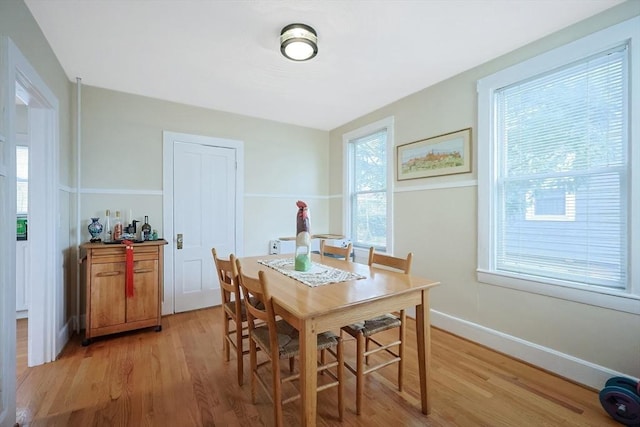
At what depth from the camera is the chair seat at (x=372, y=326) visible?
5.71ft

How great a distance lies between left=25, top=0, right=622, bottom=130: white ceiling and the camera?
1781mm

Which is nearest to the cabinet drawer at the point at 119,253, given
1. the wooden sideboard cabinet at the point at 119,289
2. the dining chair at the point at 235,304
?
the wooden sideboard cabinet at the point at 119,289

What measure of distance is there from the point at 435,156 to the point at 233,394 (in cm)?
277

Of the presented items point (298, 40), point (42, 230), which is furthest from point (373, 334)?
point (42, 230)

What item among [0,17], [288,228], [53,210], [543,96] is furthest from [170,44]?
[543,96]

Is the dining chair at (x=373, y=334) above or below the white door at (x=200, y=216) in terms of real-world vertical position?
below

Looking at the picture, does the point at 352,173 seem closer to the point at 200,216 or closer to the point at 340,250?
the point at 340,250

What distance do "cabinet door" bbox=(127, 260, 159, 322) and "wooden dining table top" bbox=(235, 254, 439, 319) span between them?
1.36 metres

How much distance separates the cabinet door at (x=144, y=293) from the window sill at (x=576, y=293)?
10.5ft

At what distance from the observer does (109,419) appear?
5.27ft

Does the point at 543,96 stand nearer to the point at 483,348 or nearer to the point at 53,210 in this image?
the point at 483,348

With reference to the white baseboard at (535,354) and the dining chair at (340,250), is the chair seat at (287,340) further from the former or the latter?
the white baseboard at (535,354)

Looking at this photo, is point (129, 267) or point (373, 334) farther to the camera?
point (129, 267)

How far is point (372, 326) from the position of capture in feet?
5.96
